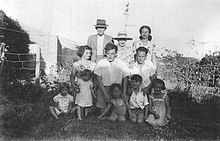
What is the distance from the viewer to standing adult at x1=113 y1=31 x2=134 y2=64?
4.01 metres

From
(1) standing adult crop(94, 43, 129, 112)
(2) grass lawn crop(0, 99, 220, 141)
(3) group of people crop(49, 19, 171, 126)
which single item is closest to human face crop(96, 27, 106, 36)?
(3) group of people crop(49, 19, 171, 126)

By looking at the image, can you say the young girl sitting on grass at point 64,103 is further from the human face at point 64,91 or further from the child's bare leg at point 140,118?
the child's bare leg at point 140,118

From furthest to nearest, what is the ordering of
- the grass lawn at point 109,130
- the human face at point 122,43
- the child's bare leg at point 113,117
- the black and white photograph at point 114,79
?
1. the human face at point 122,43
2. the child's bare leg at point 113,117
3. the black and white photograph at point 114,79
4. the grass lawn at point 109,130

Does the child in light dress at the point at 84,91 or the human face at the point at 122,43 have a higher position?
the human face at the point at 122,43

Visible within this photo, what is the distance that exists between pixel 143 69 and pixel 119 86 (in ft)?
1.36

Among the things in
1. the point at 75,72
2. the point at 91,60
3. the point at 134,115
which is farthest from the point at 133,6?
the point at 134,115

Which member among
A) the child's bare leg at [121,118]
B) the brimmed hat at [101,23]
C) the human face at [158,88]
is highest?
the brimmed hat at [101,23]

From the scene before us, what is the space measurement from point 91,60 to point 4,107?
58.7 inches

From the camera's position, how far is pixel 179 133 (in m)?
3.40

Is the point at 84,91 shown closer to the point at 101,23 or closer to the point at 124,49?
the point at 124,49

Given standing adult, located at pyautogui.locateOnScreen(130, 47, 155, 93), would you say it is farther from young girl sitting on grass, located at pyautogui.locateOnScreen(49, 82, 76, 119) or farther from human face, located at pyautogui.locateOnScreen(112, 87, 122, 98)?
young girl sitting on grass, located at pyautogui.locateOnScreen(49, 82, 76, 119)

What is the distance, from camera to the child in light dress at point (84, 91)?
3902mm

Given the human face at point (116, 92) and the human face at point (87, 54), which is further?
the human face at point (87, 54)

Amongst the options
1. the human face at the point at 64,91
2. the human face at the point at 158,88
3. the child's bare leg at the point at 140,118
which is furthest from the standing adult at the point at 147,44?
the human face at the point at 64,91
